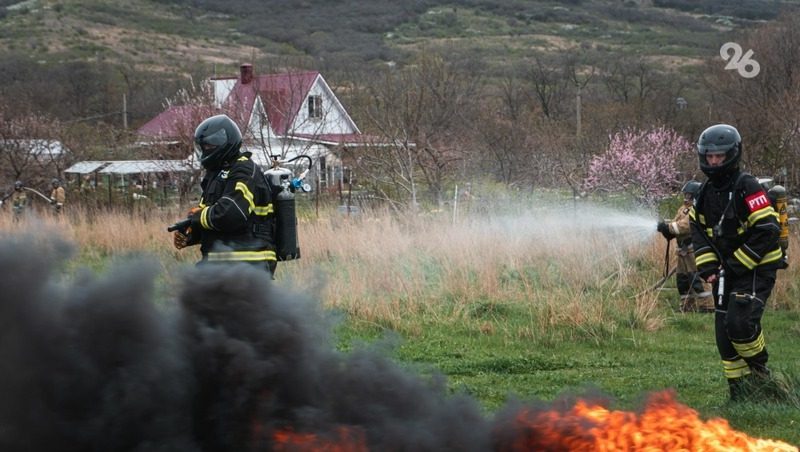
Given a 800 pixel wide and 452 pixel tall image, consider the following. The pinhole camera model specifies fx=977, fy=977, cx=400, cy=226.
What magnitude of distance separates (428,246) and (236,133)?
6592 millimetres

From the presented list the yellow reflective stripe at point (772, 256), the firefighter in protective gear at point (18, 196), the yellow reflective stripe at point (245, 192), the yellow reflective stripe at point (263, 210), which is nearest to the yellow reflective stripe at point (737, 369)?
the yellow reflective stripe at point (772, 256)

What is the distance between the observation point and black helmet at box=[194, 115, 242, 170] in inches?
286

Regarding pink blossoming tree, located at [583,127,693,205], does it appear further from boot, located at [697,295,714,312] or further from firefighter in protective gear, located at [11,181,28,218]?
firefighter in protective gear, located at [11,181,28,218]

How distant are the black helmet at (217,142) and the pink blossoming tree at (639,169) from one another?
42.7 ft

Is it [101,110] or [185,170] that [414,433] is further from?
[101,110]

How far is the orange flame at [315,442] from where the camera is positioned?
12.8 feet

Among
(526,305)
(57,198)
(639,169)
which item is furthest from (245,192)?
(639,169)

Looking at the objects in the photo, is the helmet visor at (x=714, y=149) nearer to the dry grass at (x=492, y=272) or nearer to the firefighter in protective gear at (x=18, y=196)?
the dry grass at (x=492, y=272)

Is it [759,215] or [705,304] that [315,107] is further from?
[759,215]

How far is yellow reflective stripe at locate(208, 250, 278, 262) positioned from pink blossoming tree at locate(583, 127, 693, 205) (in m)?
12.9

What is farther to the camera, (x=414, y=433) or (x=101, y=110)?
(x=101, y=110)

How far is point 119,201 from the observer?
21.9 metres

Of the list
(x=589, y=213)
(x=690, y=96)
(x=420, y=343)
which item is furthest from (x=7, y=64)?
(x=420, y=343)

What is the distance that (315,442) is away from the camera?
3.94 metres
